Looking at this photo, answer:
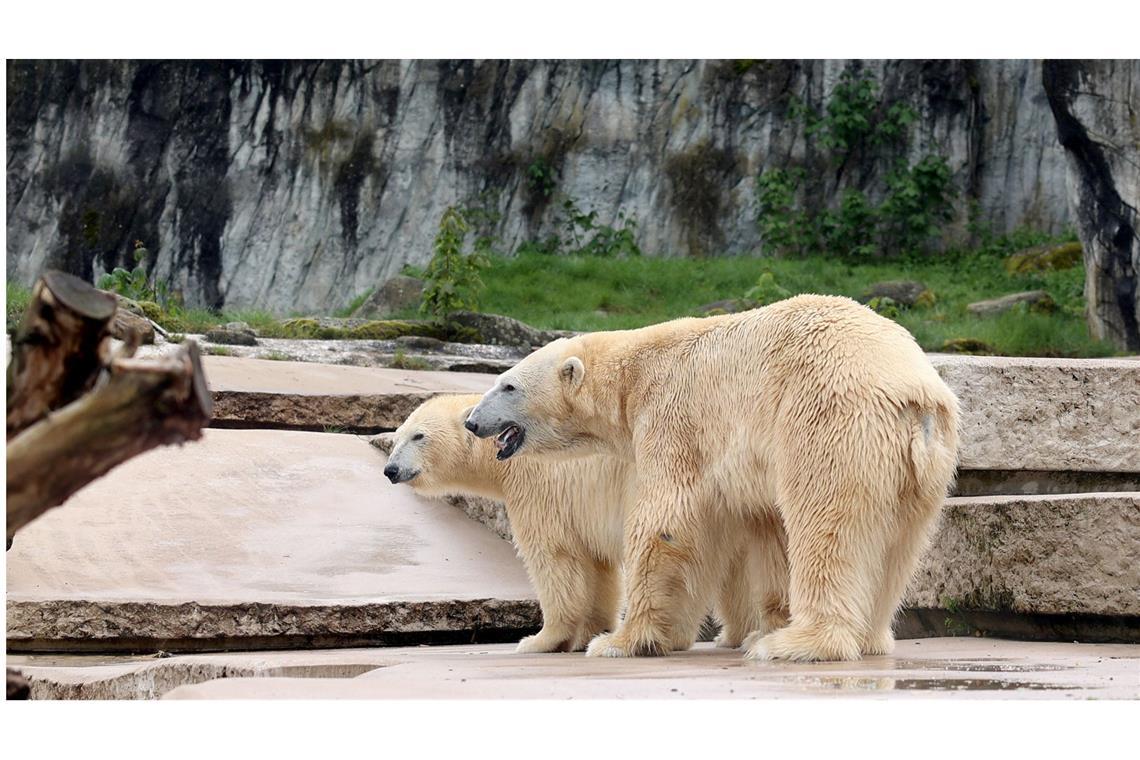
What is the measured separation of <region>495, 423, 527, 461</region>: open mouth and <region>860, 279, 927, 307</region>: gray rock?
12740 mm

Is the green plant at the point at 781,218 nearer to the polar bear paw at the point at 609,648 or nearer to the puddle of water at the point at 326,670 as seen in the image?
the polar bear paw at the point at 609,648

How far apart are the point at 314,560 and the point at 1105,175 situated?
10354 mm

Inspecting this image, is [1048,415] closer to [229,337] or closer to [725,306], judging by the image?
[229,337]

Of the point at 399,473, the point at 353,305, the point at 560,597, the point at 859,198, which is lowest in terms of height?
the point at 560,597

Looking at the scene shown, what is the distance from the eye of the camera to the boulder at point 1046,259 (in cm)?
1861

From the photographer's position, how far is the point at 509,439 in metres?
5.09

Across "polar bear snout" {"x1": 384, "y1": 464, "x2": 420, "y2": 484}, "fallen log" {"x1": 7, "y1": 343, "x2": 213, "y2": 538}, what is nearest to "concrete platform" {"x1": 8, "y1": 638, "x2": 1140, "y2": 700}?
"polar bear snout" {"x1": 384, "y1": 464, "x2": 420, "y2": 484}

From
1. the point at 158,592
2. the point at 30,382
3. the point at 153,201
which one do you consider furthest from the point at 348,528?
the point at 153,201

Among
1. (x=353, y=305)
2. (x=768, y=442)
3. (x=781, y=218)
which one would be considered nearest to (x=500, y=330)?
(x=353, y=305)

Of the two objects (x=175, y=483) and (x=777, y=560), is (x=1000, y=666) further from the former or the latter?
(x=175, y=483)

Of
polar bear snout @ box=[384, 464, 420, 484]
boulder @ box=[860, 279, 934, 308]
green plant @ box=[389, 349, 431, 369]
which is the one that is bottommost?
polar bear snout @ box=[384, 464, 420, 484]

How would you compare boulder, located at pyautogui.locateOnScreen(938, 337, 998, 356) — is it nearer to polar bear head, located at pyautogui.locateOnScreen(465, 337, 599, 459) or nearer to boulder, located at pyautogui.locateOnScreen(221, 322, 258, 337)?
boulder, located at pyautogui.locateOnScreen(221, 322, 258, 337)

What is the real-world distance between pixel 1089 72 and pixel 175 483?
34.9 ft

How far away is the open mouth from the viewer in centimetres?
504
